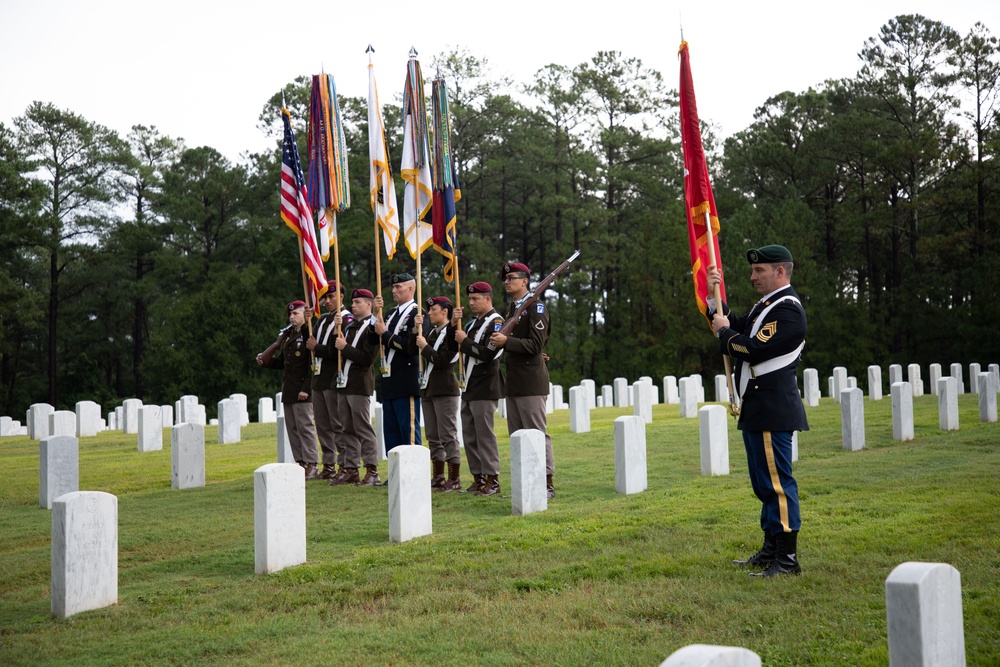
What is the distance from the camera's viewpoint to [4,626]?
540cm

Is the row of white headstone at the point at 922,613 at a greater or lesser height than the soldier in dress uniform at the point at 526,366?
lesser

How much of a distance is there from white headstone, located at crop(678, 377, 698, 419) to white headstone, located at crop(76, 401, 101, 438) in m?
12.2

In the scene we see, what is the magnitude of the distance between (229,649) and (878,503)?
5078mm

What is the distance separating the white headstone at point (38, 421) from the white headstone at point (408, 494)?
47.8ft

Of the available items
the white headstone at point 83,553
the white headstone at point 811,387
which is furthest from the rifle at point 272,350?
the white headstone at point 811,387

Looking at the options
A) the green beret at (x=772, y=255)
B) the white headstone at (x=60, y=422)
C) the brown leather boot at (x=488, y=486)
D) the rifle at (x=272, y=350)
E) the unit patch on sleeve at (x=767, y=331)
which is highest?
the green beret at (x=772, y=255)

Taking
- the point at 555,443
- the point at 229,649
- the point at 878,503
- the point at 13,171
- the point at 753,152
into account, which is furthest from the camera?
the point at 753,152

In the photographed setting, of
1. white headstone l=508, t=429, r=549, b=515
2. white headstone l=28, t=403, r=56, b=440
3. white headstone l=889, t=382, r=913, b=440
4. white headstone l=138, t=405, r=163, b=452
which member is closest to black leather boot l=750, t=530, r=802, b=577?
white headstone l=508, t=429, r=549, b=515

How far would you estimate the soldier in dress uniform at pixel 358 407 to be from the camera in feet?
35.0

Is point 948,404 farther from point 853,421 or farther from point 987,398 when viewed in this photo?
point 853,421

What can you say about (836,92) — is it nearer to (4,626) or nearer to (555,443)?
(555,443)

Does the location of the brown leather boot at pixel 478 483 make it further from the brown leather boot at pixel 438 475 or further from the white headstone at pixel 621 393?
the white headstone at pixel 621 393

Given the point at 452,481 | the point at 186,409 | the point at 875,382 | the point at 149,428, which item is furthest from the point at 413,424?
the point at 875,382

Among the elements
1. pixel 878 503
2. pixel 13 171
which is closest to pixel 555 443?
pixel 878 503
